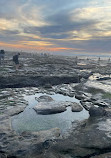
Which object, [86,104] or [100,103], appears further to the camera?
[100,103]

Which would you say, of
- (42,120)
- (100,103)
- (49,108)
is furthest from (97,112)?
(42,120)

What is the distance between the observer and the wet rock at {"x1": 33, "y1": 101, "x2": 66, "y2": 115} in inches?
565

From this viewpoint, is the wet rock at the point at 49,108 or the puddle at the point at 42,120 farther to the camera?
the wet rock at the point at 49,108

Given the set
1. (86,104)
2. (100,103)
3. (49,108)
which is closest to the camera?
(49,108)

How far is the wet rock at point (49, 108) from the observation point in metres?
14.4

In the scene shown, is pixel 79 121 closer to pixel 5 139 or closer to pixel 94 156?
pixel 94 156

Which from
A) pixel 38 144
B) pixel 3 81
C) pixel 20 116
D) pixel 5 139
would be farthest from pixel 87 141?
pixel 3 81

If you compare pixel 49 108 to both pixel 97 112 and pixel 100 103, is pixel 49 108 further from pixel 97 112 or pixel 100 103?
pixel 100 103

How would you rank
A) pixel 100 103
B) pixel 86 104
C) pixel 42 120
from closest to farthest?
1. pixel 42 120
2. pixel 86 104
3. pixel 100 103

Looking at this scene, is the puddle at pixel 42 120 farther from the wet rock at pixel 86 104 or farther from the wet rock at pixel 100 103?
the wet rock at pixel 100 103

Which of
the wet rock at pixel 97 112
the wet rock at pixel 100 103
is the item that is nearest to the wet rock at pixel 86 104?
the wet rock at pixel 100 103

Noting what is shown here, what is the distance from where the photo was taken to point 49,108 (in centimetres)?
1470

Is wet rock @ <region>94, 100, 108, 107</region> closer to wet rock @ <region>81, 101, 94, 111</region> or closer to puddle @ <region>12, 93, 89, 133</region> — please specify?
wet rock @ <region>81, 101, 94, 111</region>

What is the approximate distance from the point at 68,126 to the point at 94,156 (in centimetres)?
408
